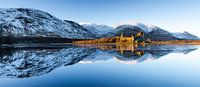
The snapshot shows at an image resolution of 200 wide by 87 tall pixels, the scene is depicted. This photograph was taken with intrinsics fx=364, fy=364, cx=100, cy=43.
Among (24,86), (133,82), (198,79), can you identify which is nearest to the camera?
(24,86)

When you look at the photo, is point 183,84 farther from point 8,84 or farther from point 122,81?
point 8,84

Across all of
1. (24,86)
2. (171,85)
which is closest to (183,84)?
(171,85)

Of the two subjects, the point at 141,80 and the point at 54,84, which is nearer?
the point at 54,84

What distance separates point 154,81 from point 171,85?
3.64ft

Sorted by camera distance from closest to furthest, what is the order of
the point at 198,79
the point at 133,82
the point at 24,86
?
the point at 24,86 → the point at 133,82 → the point at 198,79

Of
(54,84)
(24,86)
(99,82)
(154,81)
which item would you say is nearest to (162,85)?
(154,81)

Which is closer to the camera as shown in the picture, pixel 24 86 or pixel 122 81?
pixel 24 86

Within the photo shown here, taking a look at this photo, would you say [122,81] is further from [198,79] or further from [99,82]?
[198,79]

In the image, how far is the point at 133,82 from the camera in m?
12.6

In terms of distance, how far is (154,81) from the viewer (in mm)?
12758

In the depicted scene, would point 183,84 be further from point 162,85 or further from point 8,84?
point 8,84

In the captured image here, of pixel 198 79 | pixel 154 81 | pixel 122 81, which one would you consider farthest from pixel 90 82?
pixel 198 79

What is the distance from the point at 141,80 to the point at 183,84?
169 cm

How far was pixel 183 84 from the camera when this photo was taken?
39.4 feet
